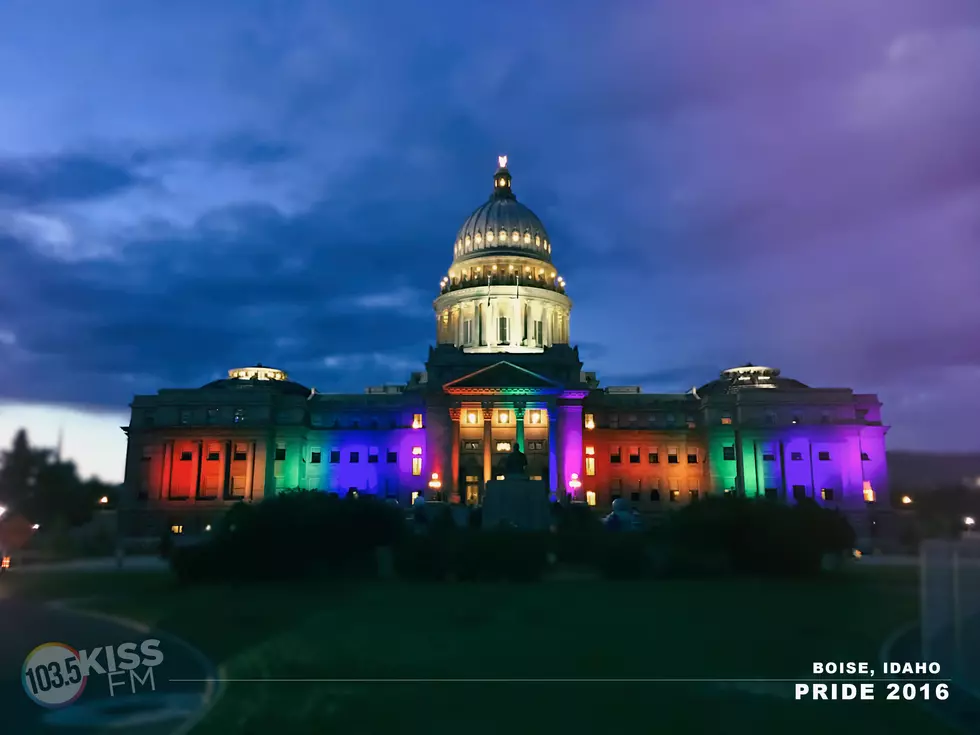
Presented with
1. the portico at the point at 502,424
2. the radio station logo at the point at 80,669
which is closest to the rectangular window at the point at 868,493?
the portico at the point at 502,424

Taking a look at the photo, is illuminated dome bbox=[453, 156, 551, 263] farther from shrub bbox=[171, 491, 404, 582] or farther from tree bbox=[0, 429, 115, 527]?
shrub bbox=[171, 491, 404, 582]

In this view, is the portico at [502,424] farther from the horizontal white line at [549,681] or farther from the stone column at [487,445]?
the horizontal white line at [549,681]

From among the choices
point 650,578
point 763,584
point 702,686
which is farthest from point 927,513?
point 702,686

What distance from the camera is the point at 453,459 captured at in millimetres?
84438

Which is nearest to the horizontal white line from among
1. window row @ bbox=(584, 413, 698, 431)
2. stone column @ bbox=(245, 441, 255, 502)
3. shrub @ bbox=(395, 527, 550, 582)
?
shrub @ bbox=(395, 527, 550, 582)

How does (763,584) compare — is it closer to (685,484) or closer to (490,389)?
(490,389)

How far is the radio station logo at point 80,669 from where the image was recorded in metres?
15.2

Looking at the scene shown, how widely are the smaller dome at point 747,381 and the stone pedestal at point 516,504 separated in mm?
54229

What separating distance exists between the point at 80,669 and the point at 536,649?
34.1 feet

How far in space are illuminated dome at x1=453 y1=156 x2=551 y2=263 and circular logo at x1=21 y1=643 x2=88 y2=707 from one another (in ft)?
311

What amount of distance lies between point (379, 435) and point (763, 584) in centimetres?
6914

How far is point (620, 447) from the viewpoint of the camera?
92.9 metres

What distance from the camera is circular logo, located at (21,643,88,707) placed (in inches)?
586

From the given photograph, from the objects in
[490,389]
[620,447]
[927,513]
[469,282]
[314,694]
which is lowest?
[314,694]
